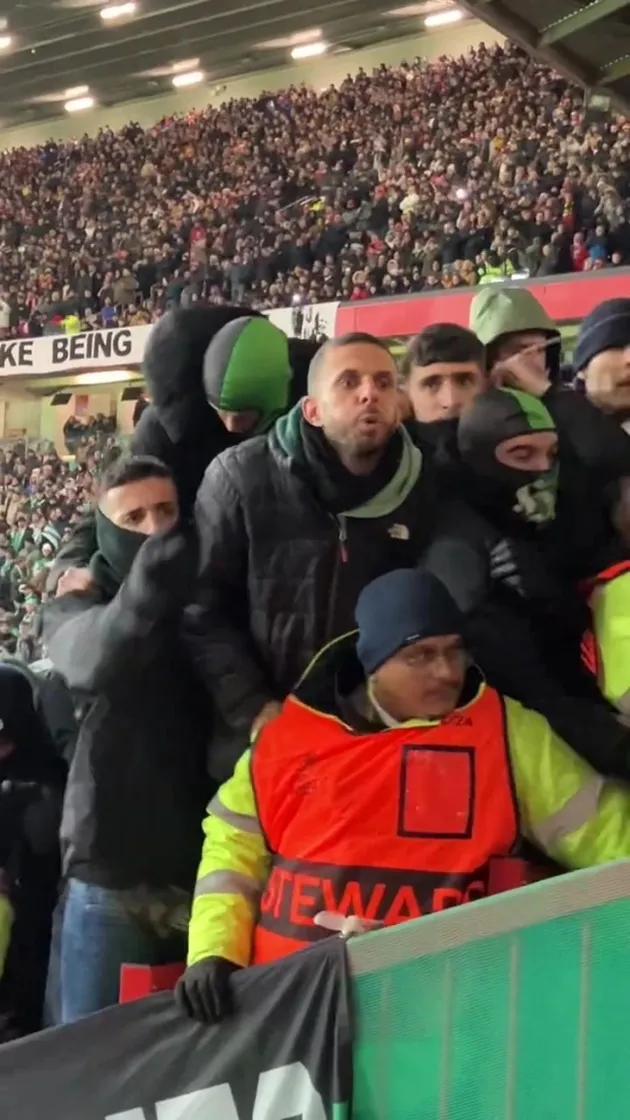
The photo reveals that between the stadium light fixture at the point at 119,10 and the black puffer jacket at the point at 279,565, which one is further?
the stadium light fixture at the point at 119,10

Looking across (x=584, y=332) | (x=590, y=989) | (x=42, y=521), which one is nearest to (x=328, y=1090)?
(x=590, y=989)

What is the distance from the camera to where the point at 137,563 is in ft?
5.70

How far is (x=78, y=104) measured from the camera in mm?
18453

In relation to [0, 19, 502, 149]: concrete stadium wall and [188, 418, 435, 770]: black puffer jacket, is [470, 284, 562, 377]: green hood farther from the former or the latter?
[0, 19, 502, 149]: concrete stadium wall

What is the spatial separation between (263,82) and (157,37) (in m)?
1.47

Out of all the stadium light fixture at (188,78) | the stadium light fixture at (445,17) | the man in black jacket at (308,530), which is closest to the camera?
the man in black jacket at (308,530)

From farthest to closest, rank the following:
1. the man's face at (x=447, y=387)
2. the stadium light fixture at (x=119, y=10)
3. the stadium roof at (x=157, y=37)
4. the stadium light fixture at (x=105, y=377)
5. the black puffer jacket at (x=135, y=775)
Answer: the stadium light fixture at (x=119, y=10), the stadium roof at (x=157, y=37), the stadium light fixture at (x=105, y=377), the man's face at (x=447, y=387), the black puffer jacket at (x=135, y=775)

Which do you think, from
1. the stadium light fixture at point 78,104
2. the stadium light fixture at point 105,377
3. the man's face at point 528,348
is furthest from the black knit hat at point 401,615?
the stadium light fixture at point 78,104

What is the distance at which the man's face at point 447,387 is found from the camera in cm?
198

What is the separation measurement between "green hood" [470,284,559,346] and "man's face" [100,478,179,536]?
61 centimetres

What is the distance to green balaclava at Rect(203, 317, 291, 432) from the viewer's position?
6.58ft

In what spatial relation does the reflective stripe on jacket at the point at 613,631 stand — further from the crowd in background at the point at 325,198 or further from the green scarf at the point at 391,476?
the crowd in background at the point at 325,198

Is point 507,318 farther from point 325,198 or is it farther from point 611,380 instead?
point 325,198

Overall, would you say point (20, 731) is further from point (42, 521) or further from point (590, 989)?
point (42, 521)
